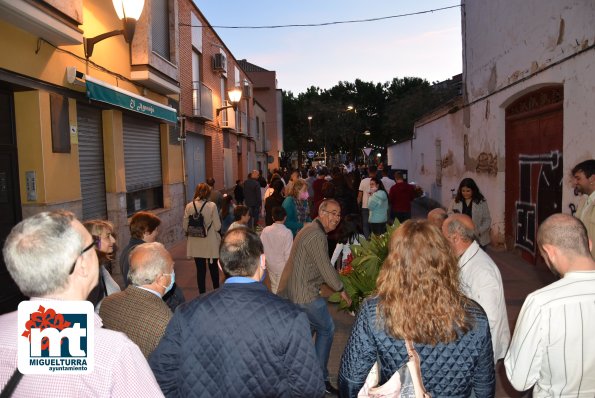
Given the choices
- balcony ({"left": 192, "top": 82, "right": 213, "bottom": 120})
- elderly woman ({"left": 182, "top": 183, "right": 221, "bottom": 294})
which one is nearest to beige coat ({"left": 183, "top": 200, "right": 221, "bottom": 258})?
elderly woman ({"left": 182, "top": 183, "right": 221, "bottom": 294})

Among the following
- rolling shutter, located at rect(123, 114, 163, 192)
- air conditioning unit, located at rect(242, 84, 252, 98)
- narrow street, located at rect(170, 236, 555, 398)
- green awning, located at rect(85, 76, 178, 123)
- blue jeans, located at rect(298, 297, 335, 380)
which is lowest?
narrow street, located at rect(170, 236, 555, 398)

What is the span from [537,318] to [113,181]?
27.9 ft

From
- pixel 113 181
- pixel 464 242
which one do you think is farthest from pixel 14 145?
pixel 464 242

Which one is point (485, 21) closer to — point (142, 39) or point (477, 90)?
point (477, 90)

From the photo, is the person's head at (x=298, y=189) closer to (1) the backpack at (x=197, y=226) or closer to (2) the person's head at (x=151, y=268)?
(1) the backpack at (x=197, y=226)

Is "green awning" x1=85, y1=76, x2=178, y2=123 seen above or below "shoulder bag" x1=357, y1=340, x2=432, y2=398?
above

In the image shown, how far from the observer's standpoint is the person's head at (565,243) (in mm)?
2510

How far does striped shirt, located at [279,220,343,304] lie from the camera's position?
179 inches

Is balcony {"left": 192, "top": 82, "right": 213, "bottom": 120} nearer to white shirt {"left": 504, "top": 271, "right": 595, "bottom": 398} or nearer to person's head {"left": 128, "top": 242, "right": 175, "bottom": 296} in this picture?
person's head {"left": 128, "top": 242, "right": 175, "bottom": 296}

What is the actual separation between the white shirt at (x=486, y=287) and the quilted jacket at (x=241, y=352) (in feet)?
4.98

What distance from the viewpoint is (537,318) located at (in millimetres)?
2439

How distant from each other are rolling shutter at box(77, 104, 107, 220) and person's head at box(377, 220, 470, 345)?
7342 millimetres

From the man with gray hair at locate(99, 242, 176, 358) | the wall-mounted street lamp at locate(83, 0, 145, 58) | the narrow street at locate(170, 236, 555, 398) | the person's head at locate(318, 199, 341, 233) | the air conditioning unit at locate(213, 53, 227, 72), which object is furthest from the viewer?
the air conditioning unit at locate(213, 53, 227, 72)

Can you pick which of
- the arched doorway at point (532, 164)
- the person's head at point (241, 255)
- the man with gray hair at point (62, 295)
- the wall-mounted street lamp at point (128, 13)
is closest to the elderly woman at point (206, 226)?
the wall-mounted street lamp at point (128, 13)
